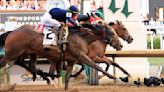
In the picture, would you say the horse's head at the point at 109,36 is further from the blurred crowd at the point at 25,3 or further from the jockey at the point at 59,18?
the blurred crowd at the point at 25,3

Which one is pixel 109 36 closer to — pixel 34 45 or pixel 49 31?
pixel 49 31

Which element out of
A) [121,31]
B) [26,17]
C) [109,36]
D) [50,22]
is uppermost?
[50,22]

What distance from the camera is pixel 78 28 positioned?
9.37 m

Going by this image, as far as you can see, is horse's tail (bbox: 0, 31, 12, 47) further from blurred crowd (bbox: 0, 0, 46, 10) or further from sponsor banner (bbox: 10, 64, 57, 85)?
blurred crowd (bbox: 0, 0, 46, 10)

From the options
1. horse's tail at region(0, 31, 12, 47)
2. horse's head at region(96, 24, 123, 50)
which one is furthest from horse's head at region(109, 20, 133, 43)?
horse's tail at region(0, 31, 12, 47)

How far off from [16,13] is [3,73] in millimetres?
2085

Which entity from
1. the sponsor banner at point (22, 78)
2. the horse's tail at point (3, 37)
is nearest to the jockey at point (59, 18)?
the horse's tail at point (3, 37)

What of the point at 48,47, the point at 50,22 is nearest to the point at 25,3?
the point at 50,22

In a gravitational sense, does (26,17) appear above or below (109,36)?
above

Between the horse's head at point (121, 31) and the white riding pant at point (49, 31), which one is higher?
the white riding pant at point (49, 31)

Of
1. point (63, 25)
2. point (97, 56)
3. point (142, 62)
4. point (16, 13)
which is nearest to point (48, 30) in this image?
point (63, 25)

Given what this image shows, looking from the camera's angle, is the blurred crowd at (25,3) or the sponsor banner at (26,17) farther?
the blurred crowd at (25,3)

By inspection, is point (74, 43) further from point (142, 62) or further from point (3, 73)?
point (142, 62)

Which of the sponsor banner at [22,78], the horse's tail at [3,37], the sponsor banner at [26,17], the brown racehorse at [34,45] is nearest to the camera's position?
the brown racehorse at [34,45]
